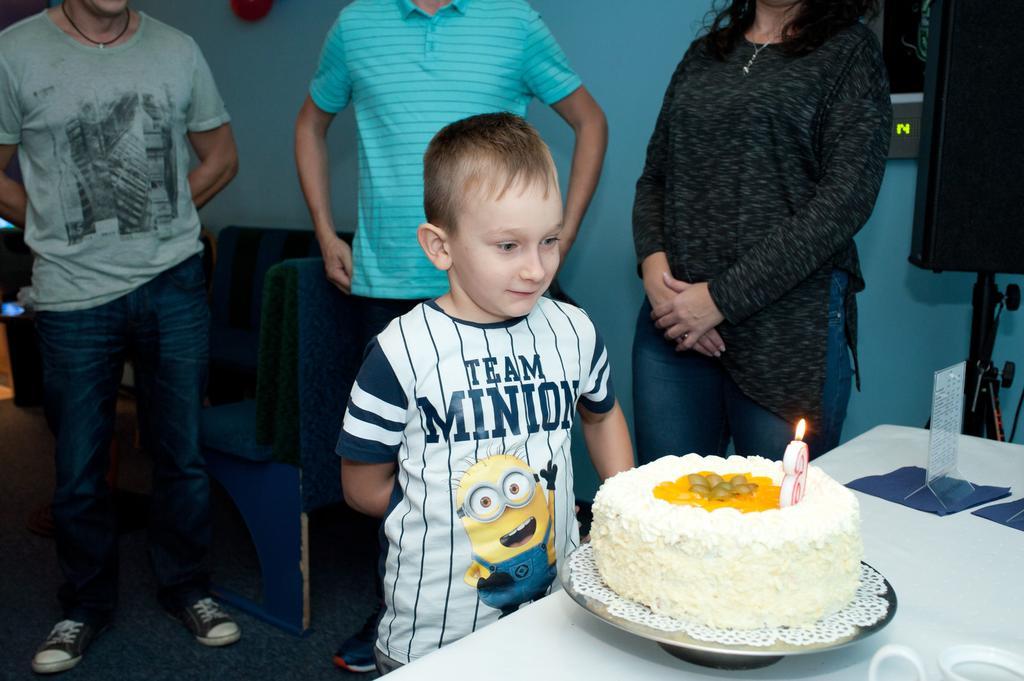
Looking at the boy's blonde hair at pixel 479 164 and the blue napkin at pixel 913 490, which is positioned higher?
the boy's blonde hair at pixel 479 164

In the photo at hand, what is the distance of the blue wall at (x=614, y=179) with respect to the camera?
90.4 inches

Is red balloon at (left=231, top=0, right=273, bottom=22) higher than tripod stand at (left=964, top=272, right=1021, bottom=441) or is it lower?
higher

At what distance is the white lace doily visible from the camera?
710mm

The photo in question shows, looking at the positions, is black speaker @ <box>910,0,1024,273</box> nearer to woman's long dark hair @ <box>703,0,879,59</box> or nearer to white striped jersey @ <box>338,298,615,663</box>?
woman's long dark hair @ <box>703,0,879,59</box>

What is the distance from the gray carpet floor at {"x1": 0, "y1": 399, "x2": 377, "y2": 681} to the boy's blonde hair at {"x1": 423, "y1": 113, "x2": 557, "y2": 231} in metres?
1.42

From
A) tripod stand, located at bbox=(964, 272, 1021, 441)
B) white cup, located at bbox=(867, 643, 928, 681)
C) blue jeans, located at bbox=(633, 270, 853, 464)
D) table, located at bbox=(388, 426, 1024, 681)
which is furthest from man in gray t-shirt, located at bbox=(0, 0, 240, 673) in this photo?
white cup, located at bbox=(867, 643, 928, 681)

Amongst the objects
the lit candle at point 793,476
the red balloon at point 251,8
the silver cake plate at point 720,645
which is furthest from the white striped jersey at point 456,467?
the red balloon at point 251,8

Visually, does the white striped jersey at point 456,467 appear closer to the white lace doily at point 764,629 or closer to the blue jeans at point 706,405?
the white lace doily at point 764,629

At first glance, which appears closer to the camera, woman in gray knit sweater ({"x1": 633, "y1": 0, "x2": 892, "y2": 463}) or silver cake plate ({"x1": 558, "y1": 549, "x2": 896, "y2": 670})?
silver cake plate ({"x1": 558, "y1": 549, "x2": 896, "y2": 670})

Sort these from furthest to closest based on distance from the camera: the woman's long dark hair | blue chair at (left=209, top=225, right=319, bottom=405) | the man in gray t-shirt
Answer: blue chair at (left=209, top=225, right=319, bottom=405)
the man in gray t-shirt
the woman's long dark hair

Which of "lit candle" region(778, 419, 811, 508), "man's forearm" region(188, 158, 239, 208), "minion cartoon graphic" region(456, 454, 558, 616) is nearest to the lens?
"lit candle" region(778, 419, 811, 508)

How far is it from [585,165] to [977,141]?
845 mm

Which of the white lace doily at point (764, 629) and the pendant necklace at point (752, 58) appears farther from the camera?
the pendant necklace at point (752, 58)

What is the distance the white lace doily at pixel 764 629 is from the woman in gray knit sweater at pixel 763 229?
0.78 m
